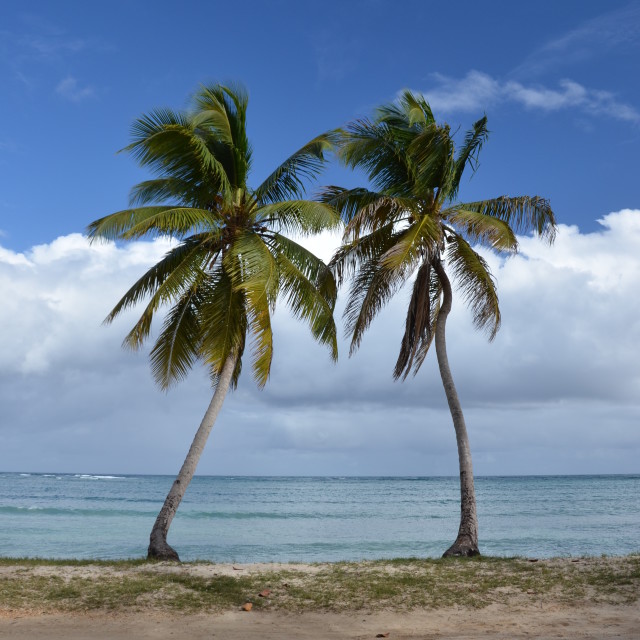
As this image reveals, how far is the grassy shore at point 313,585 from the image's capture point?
964 cm

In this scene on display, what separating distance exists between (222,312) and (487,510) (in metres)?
30.3

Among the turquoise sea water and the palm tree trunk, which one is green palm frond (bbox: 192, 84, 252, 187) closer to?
the palm tree trunk

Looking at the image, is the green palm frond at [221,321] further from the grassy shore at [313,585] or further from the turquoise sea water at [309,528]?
the turquoise sea water at [309,528]

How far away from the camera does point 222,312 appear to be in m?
14.2

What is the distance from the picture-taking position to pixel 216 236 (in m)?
14.5

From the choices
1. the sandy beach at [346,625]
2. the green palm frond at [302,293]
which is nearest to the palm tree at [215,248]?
the green palm frond at [302,293]

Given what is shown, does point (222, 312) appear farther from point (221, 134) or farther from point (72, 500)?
point (72, 500)

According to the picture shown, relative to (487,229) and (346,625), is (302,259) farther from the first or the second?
(346,625)

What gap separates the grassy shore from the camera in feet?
31.6

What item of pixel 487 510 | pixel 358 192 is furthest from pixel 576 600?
pixel 487 510

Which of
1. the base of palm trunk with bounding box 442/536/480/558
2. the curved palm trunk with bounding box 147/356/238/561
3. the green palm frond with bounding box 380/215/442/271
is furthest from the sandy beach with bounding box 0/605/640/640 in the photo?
the green palm frond with bounding box 380/215/442/271

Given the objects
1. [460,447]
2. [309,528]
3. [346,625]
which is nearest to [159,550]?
[346,625]

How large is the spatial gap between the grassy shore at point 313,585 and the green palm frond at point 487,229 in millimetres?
6145

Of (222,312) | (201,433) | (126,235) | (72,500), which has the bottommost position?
(72,500)
